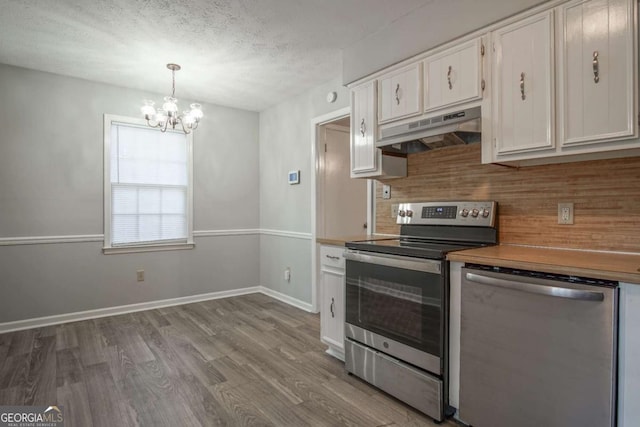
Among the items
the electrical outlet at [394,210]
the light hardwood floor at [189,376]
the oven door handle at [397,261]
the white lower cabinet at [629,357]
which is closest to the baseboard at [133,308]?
the light hardwood floor at [189,376]

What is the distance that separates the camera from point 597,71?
1640 millimetres

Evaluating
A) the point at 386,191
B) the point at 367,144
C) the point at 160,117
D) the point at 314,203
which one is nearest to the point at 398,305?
the point at 386,191

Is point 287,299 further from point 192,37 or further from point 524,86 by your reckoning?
point 524,86

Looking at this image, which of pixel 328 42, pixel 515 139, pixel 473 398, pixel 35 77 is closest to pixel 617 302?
pixel 473 398

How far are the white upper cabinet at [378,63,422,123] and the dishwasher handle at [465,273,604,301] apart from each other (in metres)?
1.23

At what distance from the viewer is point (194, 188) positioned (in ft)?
14.4

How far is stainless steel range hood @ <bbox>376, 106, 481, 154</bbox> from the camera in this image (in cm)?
208

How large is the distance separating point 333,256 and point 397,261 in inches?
26.2

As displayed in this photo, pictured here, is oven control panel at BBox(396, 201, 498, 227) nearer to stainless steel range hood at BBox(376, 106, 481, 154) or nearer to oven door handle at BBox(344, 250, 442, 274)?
stainless steel range hood at BBox(376, 106, 481, 154)

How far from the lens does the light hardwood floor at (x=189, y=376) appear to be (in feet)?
6.48

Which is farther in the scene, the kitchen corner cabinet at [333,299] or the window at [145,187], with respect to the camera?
the window at [145,187]

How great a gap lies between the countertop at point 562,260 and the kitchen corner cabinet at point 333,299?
3.10ft

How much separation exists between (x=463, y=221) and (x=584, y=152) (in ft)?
2.58

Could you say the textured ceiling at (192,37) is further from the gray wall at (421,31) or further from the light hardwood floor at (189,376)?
the light hardwood floor at (189,376)
